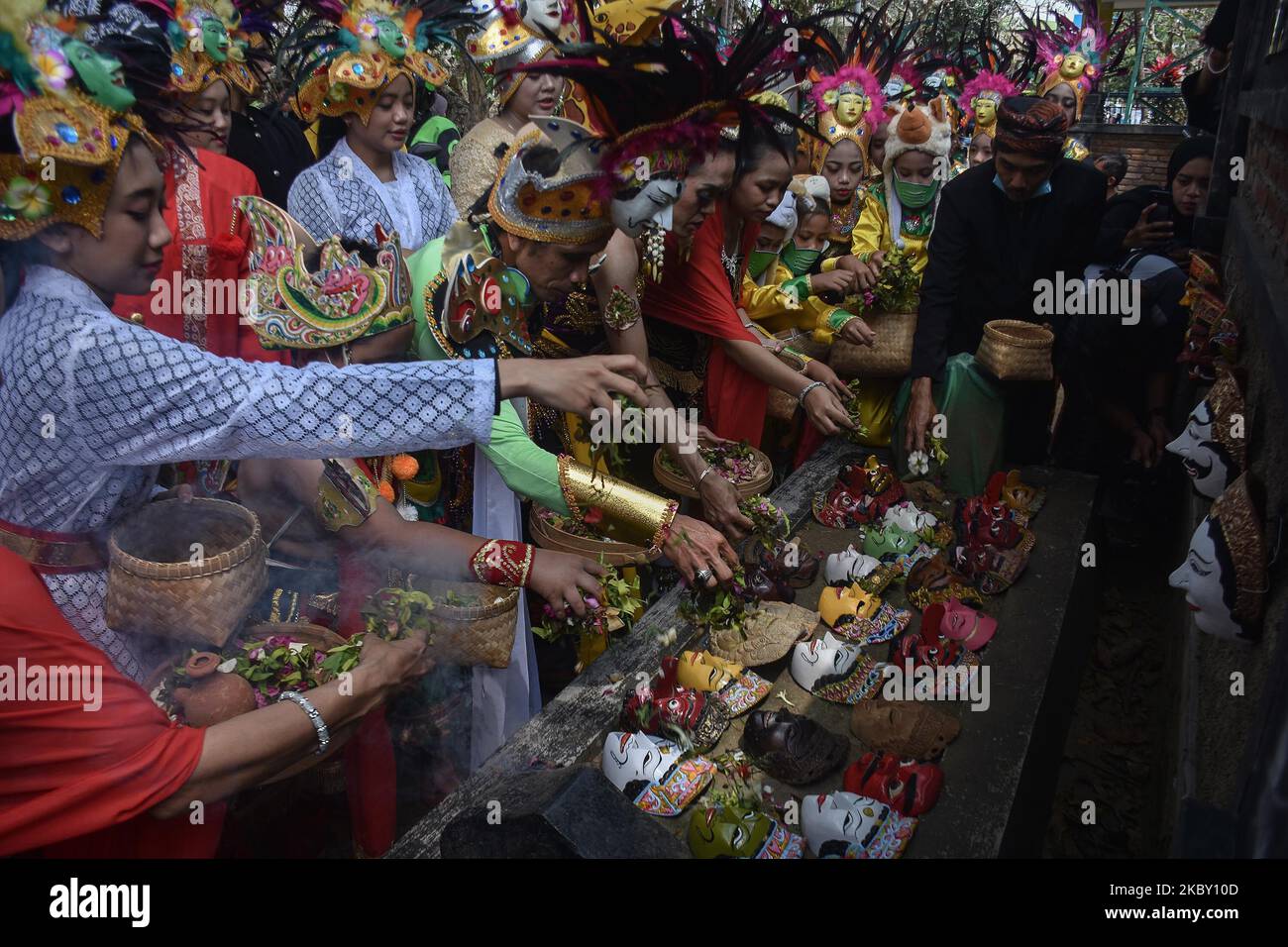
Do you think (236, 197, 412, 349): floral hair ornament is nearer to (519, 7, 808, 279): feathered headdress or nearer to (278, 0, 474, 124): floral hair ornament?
(519, 7, 808, 279): feathered headdress

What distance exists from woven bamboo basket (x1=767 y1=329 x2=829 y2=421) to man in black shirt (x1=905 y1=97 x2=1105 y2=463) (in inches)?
21.5

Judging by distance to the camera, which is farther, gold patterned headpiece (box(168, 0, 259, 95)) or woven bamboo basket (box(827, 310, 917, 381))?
woven bamboo basket (box(827, 310, 917, 381))

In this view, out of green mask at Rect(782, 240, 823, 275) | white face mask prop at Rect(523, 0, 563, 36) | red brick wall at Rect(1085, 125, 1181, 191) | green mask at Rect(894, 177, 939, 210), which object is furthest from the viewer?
red brick wall at Rect(1085, 125, 1181, 191)

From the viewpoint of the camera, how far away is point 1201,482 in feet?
8.36

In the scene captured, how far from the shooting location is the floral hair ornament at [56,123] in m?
1.48

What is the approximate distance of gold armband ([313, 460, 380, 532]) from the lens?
89.0 inches

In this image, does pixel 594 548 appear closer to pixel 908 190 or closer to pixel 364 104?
pixel 364 104

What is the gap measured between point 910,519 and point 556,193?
2.09m

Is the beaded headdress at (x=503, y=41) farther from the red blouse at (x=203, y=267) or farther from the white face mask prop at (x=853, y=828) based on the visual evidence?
the white face mask prop at (x=853, y=828)

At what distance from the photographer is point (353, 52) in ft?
12.9

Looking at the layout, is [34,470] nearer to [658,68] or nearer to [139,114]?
[139,114]

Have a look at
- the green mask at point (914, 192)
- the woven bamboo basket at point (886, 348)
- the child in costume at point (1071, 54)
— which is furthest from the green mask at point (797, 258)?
the child in costume at point (1071, 54)

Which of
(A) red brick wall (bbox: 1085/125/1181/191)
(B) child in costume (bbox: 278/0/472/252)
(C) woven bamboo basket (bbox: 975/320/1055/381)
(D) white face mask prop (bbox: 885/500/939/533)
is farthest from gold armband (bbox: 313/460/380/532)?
(A) red brick wall (bbox: 1085/125/1181/191)

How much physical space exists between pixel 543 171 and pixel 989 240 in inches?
106
